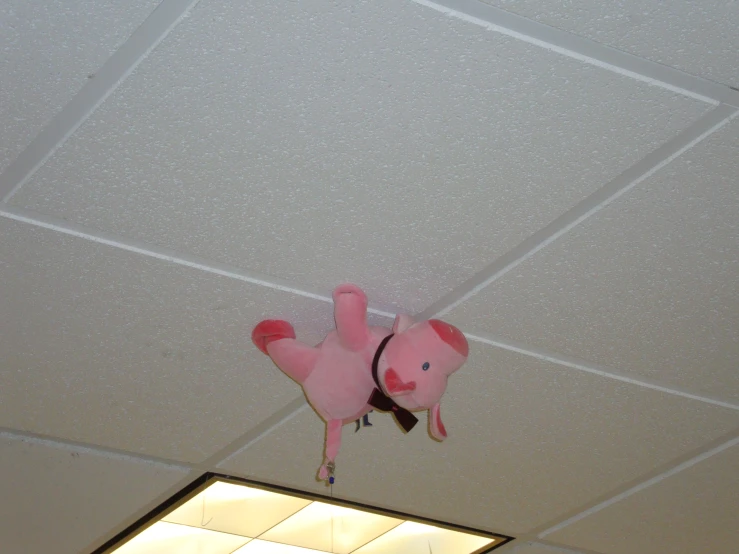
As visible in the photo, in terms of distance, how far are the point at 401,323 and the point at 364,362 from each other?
0.07 meters

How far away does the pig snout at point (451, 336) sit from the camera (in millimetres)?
1140

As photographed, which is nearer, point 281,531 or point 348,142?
point 348,142

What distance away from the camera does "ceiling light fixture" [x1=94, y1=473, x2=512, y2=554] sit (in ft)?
5.80

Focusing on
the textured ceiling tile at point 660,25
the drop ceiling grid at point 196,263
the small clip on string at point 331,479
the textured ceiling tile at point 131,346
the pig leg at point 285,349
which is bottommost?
the small clip on string at point 331,479

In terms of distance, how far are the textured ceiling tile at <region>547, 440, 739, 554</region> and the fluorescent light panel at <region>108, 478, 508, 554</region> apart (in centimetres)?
23

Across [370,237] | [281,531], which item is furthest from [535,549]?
[370,237]

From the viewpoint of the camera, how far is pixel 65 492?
Answer: 1.66 m

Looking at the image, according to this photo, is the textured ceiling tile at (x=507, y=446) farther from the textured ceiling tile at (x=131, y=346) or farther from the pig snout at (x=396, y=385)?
the pig snout at (x=396, y=385)

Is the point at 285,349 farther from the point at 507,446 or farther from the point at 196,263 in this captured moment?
the point at 507,446

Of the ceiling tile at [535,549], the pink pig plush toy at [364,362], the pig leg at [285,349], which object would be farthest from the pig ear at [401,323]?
the ceiling tile at [535,549]

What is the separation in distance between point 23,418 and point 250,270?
1.84 feet

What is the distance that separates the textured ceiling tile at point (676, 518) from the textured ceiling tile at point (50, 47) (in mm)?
1293

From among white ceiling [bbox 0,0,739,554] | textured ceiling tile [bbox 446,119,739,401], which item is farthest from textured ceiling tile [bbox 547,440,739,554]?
textured ceiling tile [bbox 446,119,739,401]

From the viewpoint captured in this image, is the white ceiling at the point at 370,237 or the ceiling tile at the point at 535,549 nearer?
the white ceiling at the point at 370,237
